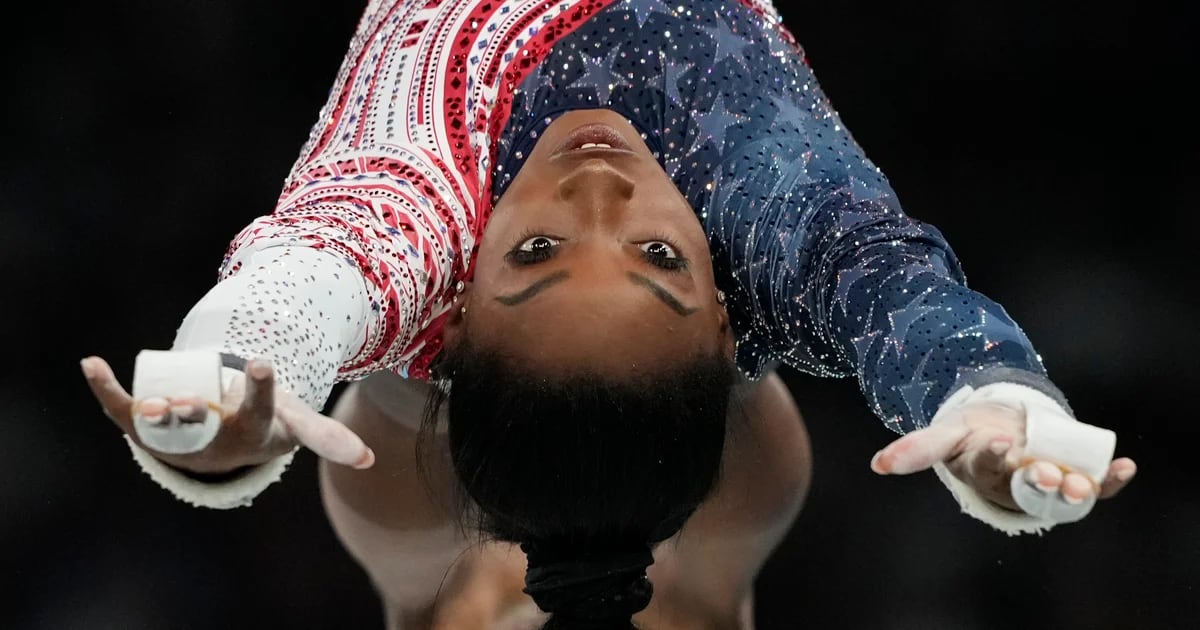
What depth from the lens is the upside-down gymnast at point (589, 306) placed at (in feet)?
2.55

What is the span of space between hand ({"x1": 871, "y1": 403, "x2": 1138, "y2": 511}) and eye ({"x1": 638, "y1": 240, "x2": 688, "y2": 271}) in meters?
0.33

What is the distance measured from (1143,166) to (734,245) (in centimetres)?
97

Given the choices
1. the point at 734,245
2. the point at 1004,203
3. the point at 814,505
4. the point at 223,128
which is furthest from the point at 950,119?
the point at 223,128

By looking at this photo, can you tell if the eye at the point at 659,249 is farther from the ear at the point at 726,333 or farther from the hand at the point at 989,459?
the hand at the point at 989,459

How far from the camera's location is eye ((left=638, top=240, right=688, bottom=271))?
3.35ft

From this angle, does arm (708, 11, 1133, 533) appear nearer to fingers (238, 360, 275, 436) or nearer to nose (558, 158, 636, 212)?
nose (558, 158, 636, 212)

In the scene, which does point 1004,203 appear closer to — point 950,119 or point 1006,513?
point 950,119

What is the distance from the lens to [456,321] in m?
1.10

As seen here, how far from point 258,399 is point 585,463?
32cm

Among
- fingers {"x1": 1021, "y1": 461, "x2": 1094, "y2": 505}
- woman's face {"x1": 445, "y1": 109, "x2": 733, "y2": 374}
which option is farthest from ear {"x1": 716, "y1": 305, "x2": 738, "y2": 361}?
fingers {"x1": 1021, "y1": 461, "x2": 1094, "y2": 505}

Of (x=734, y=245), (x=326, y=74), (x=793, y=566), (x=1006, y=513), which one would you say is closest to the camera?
(x=1006, y=513)

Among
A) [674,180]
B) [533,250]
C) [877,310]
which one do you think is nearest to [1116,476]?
[877,310]

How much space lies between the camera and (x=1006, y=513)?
0.76 metres

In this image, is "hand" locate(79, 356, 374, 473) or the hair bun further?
Answer: the hair bun
